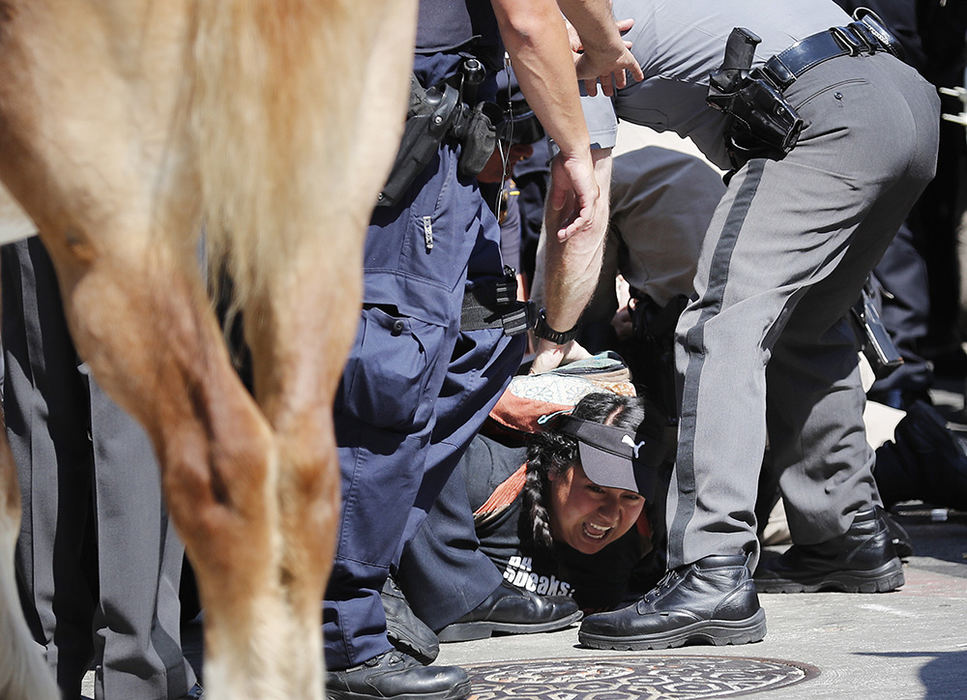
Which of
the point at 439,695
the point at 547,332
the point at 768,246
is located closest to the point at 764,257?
the point at 768,246

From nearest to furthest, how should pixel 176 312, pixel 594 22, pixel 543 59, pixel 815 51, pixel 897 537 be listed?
pixel 176 312 < pixel 543 59 < pixel 594 22 < pixel 815 51 < pixel 897 537

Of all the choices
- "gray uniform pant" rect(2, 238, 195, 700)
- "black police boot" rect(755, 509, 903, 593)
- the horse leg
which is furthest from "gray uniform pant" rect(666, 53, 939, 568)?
the horse leg

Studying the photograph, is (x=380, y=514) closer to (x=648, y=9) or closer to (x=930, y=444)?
(x=648, y=9)

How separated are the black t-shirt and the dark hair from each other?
3 cm

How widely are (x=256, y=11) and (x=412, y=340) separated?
1.25m

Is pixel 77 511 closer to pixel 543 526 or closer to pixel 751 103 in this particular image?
pixel 543 526

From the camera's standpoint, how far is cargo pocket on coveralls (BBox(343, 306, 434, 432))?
2.75m

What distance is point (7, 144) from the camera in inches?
62.9

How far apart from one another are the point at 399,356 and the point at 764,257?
1.15m

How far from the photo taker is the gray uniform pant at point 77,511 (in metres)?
2.40

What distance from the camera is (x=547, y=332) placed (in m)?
3.81

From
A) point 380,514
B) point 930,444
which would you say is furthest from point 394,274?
point 930,444

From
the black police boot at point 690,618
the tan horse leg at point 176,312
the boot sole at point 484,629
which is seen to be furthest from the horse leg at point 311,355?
the boot sole at point 484,629

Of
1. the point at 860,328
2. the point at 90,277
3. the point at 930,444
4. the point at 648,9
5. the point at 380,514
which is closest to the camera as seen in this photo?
the point at 90,277
